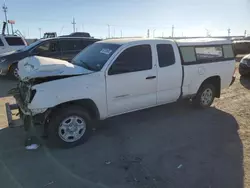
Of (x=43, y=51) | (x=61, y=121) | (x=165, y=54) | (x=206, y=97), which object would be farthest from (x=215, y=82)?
(x=43, y=51)

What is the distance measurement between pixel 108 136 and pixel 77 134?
689mm

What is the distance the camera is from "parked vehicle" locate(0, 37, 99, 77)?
31.3 feet

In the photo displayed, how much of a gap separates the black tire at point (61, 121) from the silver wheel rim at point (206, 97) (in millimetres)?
3249

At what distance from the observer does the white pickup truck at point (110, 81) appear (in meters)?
3.93

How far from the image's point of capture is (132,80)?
15.1ft

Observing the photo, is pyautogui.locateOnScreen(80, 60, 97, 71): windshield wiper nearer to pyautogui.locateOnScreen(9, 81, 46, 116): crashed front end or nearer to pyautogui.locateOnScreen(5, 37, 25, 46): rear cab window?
pyautogui.locateOnScreen(9, 81, 46, 116): crashed front end

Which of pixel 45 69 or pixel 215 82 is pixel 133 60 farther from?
pixel 215 82

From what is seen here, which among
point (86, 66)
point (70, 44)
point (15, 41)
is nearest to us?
point (86, 66)

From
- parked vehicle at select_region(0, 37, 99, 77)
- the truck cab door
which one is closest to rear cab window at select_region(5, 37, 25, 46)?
the truck cab door

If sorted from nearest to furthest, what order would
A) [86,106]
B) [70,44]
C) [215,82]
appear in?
[86,106]
[215,82]
[70,44]

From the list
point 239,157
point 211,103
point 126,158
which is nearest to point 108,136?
point 126,158

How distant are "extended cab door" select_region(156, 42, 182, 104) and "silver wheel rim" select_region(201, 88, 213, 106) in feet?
3.40

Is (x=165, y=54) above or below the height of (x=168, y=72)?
above

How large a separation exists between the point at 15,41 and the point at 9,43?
→ 371mm
